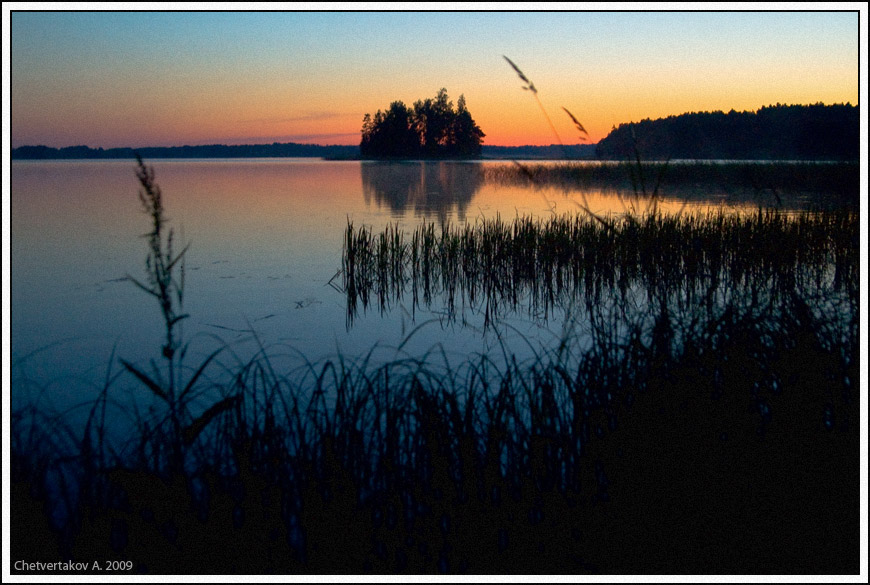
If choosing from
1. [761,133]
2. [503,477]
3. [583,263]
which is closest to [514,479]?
[503,477]

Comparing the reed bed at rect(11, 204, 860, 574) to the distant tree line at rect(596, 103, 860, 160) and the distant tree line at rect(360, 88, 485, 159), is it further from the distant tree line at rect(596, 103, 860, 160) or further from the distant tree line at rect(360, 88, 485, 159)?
the distant tree line at rect(360, 88, 485, 159)

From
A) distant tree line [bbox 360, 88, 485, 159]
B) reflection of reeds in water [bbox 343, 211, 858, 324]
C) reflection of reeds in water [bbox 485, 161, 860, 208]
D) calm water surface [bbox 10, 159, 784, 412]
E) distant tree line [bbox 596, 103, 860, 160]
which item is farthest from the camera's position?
distant tree line [bbox 360, 88, 485, 159]

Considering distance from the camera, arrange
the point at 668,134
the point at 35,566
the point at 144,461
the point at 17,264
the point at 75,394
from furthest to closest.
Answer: the point at 668,134, the point at 17,264, the point at 75,394, the point at 144,461, the point at 35,566

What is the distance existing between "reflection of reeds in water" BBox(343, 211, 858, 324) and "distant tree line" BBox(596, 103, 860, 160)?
38.1 metres

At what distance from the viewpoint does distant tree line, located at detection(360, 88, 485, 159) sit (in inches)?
3091

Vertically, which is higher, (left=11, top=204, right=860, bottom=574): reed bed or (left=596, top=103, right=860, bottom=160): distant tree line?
(left=596, top=103, right=860, bottom=160): distant tree line

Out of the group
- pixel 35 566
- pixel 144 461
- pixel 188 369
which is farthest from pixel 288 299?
pixel 35 566

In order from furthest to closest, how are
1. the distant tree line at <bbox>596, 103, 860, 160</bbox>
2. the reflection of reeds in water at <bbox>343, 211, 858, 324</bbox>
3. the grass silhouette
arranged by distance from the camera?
the distant tree line at <bbox>596, 103, 860, 160</bbox> < the reflection of reeds in water at <bbox>343, 211, 858, 324</bbox> < the grass silhouette

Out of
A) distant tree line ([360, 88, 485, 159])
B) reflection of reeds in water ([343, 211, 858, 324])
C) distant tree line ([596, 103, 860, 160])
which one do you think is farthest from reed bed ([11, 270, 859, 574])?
distant tree line ([360, 88, 485, 159])

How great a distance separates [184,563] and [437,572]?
1.03 m

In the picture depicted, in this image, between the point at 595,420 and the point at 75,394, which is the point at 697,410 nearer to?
the point at 595,420

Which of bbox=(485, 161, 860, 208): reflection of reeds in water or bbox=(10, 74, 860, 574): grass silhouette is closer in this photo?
bbox=(10, 74, 860, 574): grass silhouette

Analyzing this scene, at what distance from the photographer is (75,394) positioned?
15.4 feet

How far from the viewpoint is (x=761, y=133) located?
66938mm
